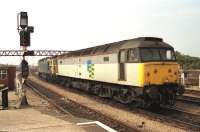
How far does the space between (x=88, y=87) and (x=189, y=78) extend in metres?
10.5

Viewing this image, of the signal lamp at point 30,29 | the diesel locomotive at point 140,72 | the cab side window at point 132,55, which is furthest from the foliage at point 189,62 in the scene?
the signal lamp at point 30,29

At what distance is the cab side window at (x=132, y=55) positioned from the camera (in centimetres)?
1700

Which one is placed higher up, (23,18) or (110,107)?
(23,18)

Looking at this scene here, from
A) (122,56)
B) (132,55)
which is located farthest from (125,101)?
(132,55)

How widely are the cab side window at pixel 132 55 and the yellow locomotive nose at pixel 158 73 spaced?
725 mm

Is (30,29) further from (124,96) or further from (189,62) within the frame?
(189,62)

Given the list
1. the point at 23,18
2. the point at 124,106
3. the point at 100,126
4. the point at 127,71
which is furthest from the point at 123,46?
the point at 100,126

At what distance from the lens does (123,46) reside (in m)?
18.6

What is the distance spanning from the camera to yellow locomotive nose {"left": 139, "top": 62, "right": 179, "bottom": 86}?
16312mm

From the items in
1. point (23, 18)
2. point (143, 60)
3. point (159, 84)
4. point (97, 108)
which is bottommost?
point (97, 108)

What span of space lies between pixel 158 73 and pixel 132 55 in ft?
5.12

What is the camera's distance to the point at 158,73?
54.4ft

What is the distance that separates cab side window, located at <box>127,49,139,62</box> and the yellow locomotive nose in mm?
725

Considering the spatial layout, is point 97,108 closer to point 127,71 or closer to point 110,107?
point 110,107
